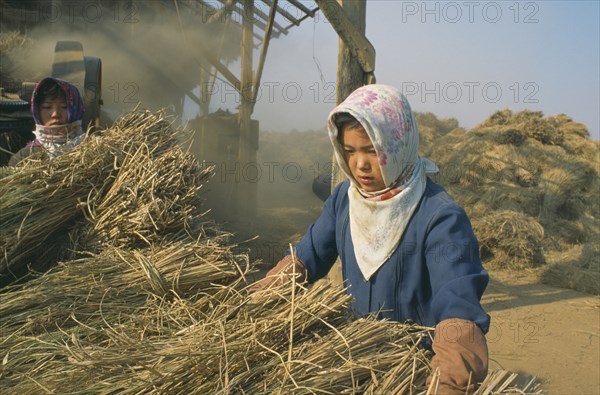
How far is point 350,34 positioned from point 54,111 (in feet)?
7.76

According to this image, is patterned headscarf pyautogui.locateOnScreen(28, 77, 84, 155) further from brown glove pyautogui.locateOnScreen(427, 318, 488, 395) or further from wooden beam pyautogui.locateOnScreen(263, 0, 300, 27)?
wooden beam pyautogui.locateOnScreen(263, 0, 300, 27)

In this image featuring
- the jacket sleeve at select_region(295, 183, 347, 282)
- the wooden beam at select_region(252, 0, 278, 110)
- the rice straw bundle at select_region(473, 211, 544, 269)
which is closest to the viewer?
the jacket sleeve at select_region(295, 183, 347, 282)

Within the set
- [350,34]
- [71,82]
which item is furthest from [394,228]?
[71,82]

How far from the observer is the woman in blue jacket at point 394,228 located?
1456 mm

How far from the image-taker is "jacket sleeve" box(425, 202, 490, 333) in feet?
4.35

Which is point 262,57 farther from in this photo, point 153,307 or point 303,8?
point 153,307

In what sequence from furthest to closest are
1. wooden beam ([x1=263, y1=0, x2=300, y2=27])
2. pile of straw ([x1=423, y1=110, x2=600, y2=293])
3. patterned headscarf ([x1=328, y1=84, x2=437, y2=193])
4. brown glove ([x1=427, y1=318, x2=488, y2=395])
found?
wooden beam ([x1=263, y1=0, x2=300, y2=27]) < pile of straw ([x1=423, y1=110, x2=600, y2=293]) < patterned headscarf ([x1=328, y1=84, x2=437, y2=193]) < brown glove ([x1=427, y1=318, x2=488, y2=395])

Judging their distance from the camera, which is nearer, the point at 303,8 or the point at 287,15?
the point at 303,8

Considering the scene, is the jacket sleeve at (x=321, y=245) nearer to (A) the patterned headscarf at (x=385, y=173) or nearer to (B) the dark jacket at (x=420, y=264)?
(B) the dark jacket at (x=420, y=264)

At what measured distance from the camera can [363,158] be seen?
5.56ft

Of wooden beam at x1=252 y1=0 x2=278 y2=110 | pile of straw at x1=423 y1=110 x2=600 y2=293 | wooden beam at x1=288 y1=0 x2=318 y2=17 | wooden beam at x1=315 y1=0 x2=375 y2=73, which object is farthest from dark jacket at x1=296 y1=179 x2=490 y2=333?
wooden beam at x1=288 y1=0 x2=318 y2=17

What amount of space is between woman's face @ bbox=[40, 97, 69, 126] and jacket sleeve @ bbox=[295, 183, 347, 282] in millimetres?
2276

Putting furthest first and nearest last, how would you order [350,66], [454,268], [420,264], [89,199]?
[350,66]
[89,199]
[420,264]
[454,268]

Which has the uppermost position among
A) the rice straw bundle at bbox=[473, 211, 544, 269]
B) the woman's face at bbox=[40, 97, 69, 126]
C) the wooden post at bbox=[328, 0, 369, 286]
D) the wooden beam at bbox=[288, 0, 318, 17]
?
the wooden beam at bbox=[288, 0, 318, 17]
